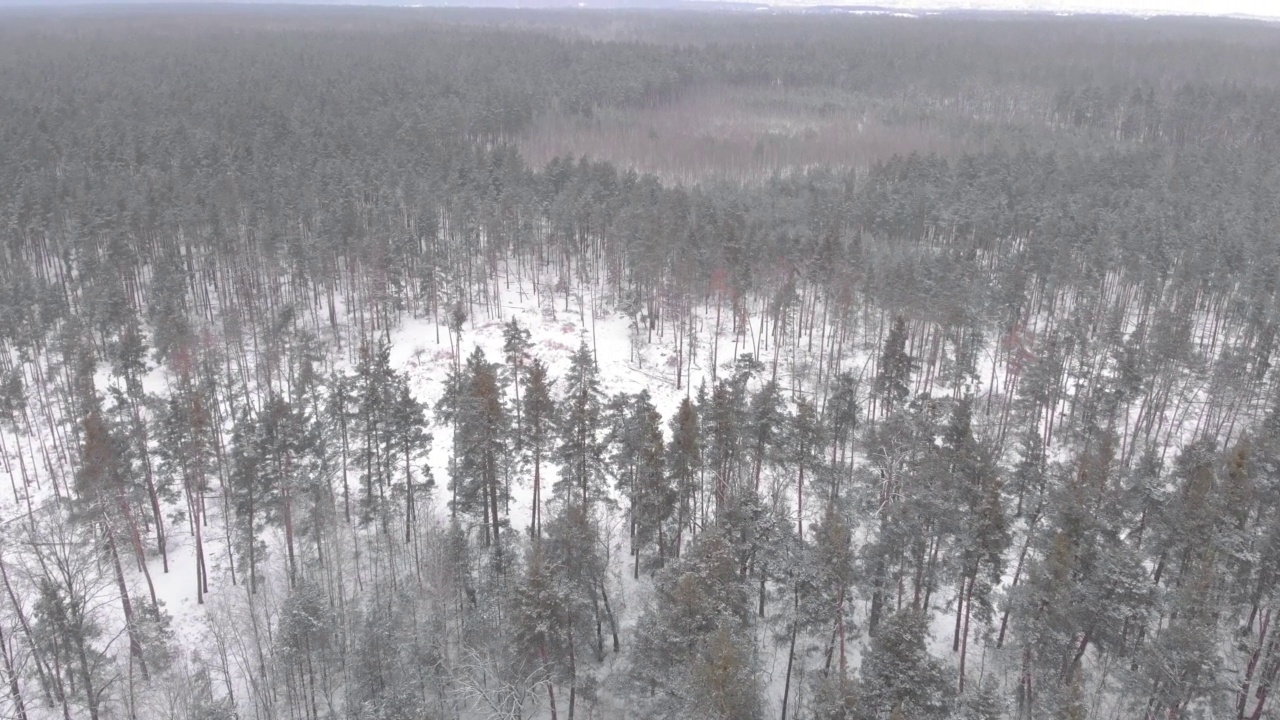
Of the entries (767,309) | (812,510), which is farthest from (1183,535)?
(767,309)

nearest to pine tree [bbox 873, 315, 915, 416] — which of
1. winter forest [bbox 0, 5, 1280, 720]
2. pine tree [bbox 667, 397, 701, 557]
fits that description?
winter forest [bbox 0, 5, 1280, 720]

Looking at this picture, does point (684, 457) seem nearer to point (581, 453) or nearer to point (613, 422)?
point (581, 453)

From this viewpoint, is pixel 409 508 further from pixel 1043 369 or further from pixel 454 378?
pixel 1043 369

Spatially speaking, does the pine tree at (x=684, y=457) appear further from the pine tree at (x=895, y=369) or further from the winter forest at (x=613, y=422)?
the pine tree at (x=895, y=369)

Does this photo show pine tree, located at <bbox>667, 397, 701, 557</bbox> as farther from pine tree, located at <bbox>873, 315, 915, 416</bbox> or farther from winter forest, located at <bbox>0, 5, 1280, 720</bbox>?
pine tree, located at <bbox>873, 315, 915, 416</bbox>

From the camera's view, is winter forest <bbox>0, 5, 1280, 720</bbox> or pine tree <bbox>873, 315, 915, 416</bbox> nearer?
winter forest <bbox>0, 5, 1280, 720</bbox>

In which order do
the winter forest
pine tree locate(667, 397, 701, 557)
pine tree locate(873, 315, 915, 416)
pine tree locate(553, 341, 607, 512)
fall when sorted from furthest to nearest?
pine tree locate(873, 315, 915, 416) → pine tree locate(553, 341, 607, 512) → pine tree locate(667, 397, 701, 557) → the winter forest

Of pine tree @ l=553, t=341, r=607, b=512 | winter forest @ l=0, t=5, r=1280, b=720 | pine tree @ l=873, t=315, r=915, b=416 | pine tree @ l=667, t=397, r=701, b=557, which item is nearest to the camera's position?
winter forest @ l=0, t=5, r=1280, b=720

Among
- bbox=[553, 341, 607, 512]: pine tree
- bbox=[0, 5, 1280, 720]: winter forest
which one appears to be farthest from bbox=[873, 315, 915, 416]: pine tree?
bbox=[553, 341, 607, 512]: pine tree
